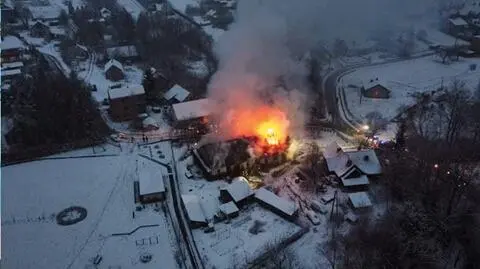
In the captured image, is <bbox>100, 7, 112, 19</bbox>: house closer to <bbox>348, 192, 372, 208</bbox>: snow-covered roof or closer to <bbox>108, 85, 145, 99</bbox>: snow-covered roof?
<bbox>108, 85, 145, 99</bbox>: snow-covered roof

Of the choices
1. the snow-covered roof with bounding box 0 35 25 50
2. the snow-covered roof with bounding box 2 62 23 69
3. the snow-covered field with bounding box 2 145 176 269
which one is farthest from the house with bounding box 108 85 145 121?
the snow-covered roof with bounding box 0 35 25 50

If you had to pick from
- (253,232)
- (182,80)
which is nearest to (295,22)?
(182,80)

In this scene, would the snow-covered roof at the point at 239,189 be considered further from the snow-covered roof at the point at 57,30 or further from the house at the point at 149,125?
the snow-covered roof at the point at 57,30

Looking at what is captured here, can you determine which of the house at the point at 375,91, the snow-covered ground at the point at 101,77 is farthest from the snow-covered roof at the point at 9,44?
the house at the point at 375,91

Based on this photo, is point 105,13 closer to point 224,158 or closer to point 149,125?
point 149,125

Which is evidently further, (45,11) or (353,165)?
(45,11)

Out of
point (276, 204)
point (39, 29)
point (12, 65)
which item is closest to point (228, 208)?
point (276, 204)

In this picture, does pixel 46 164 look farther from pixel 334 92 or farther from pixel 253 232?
pixel 334 92

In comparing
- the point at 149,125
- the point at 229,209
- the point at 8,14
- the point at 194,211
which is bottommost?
the point at 194,211
